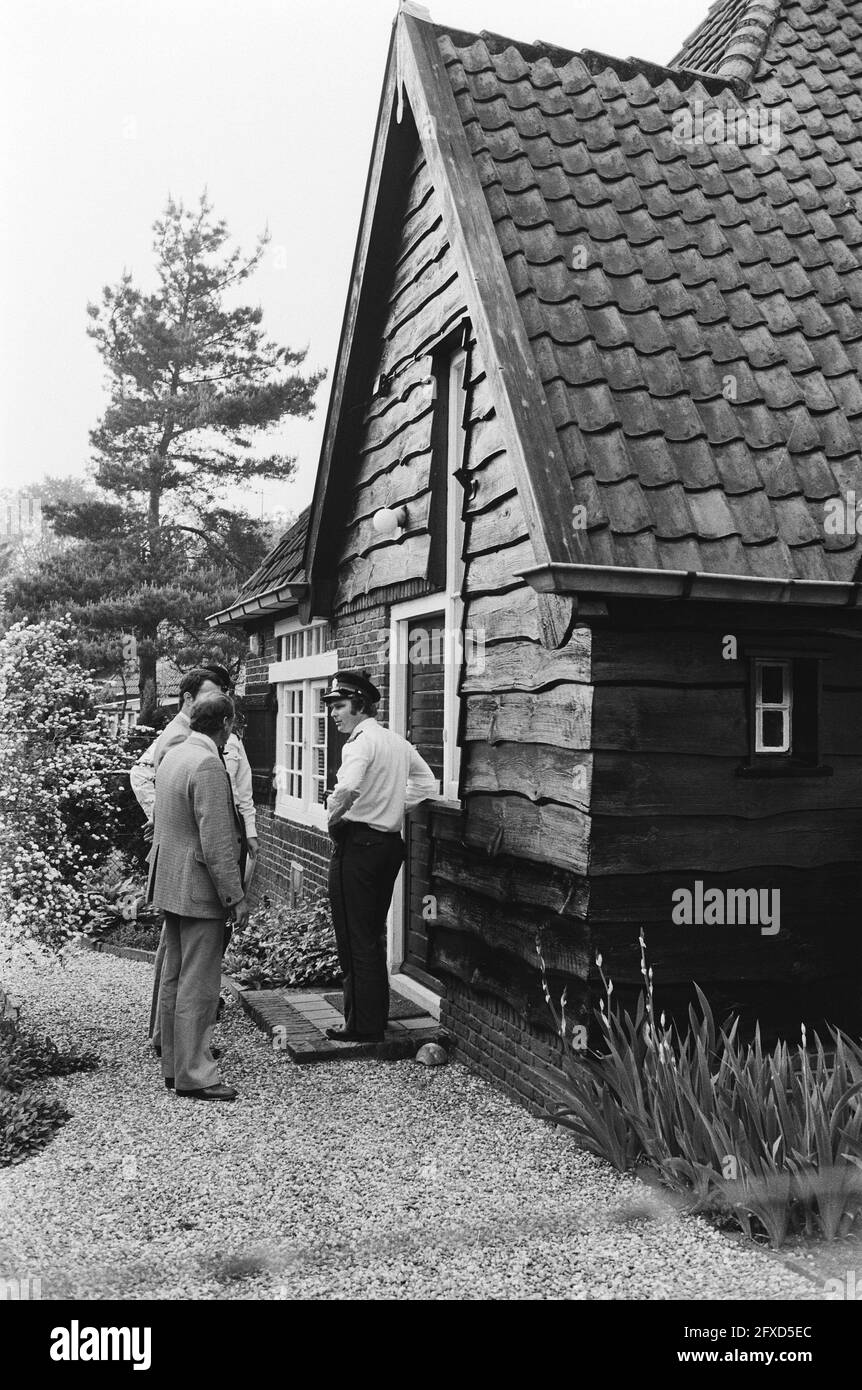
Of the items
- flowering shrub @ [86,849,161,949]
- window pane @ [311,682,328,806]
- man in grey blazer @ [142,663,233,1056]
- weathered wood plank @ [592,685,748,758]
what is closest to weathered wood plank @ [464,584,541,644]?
weathered wood plank @ [592,685,748,758]

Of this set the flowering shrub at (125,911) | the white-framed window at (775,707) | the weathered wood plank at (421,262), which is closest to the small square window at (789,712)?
the white-framed window at (775,707)

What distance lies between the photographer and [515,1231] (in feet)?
13.8

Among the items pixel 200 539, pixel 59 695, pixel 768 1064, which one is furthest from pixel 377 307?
pixel 200 539

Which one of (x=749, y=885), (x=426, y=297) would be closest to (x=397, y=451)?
(x=426, y=297)

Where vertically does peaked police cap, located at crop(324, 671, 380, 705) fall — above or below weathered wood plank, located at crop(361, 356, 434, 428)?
below

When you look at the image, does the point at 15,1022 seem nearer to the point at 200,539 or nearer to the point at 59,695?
the point at 59,695

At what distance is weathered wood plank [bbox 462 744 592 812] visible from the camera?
5.07 m

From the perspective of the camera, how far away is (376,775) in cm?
658

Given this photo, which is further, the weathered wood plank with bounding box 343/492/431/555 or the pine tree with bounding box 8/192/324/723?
the pine tree with bounding box 8/192/324/723

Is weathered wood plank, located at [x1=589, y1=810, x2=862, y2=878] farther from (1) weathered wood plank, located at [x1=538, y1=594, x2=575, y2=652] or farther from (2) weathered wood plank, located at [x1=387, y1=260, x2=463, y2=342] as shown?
(2) weathered wood plank, located at [x1=387, y1=260, x2=463, y2=342]

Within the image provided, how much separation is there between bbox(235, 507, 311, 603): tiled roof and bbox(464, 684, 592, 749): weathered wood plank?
3.75 metres

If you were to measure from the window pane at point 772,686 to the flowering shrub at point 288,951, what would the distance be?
13.1 ft

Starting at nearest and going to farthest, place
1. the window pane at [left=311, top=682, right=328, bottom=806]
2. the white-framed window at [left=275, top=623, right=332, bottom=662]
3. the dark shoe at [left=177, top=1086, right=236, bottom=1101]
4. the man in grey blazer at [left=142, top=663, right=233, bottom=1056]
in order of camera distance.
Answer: the dark shoe at [left=177, top=1086, right=236, bottom=1101], the man in grey blazer at [left=142, top=663, right=233, bottom=1056], the white-framed window at [left=275, top=623, right=332, bottom=662], the window pane at [left=311, top=682, right=328, bottom=806]
